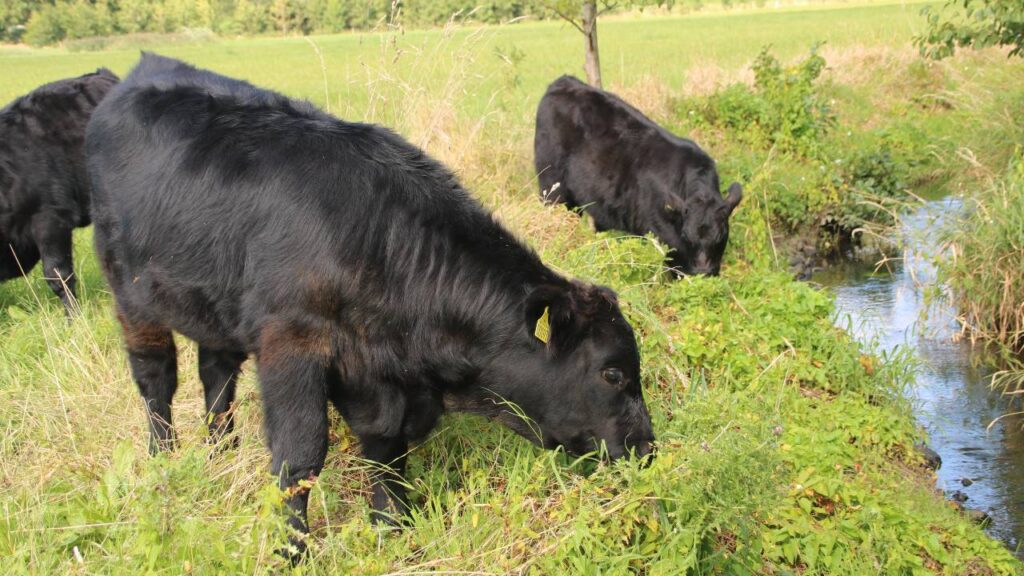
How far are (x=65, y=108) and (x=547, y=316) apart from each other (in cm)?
565

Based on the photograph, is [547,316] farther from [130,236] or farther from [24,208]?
[24,208]

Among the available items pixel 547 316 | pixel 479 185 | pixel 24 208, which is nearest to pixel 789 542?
pixel 547 316

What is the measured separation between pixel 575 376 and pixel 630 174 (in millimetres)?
5663

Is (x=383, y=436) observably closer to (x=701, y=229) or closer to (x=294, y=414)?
(x=294, y=414)

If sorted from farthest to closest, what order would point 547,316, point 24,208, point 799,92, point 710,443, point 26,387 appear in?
1. point 799,92
2. point 24,208
3. point 26,387
4. point 710,443
5. point 547,316

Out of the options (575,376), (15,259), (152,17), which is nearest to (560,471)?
(575,376)

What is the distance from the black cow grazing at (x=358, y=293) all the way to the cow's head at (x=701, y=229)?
4.55 m

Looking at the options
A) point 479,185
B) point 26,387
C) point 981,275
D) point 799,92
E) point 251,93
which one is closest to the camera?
point 251,93

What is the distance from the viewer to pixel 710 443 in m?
4.37

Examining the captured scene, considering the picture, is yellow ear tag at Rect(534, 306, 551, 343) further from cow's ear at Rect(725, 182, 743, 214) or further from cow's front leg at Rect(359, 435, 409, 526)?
cow's ear at Rect(725, 182, 743, 214)

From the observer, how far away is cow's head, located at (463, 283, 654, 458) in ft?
13.4

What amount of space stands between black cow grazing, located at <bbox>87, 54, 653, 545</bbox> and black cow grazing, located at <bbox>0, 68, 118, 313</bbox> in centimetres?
359

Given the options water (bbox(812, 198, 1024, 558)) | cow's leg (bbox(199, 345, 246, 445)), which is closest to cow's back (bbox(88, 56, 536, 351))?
cow's leg (bbox(199, 345, 246, 445))

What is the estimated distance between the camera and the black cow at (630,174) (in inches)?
344
